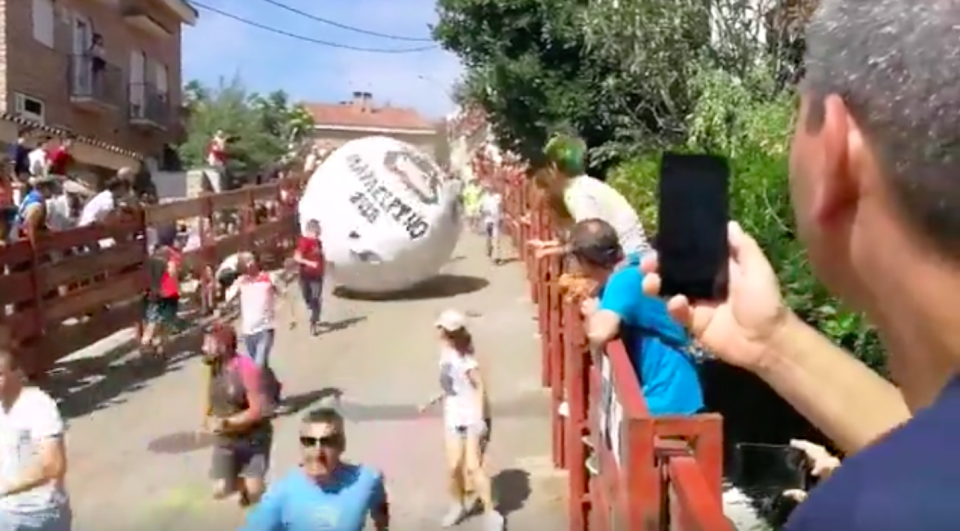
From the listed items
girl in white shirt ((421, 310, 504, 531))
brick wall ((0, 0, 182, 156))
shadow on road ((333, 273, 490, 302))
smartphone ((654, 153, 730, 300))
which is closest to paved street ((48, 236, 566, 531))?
girl in white shirt ((421, 310, 504, 531))

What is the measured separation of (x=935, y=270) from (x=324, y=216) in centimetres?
1826

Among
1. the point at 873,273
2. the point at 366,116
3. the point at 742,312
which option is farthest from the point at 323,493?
the point at 366,116

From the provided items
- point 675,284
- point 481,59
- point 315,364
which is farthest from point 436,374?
point 675,284

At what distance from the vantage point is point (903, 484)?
3.52 ft

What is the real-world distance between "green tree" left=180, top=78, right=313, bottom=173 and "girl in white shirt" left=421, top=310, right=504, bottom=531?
41.6 meters

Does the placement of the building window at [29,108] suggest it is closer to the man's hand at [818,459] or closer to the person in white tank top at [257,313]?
the person in white tank top at [257,313]

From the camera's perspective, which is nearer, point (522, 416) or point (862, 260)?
point (862, 260)

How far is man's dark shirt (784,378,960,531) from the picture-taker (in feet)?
3.49

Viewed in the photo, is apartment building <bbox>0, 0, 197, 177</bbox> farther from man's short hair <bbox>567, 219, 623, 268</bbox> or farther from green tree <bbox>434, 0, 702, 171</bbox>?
man's short hair <bbox>567, 219, 623, 268</bbox>

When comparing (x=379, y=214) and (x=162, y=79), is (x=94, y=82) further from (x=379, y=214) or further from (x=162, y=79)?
(x=379, y=214)

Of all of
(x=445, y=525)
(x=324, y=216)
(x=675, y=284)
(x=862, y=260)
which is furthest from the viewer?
(x=324, y=216)

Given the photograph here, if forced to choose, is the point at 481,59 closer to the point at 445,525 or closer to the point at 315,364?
the point at 315,364

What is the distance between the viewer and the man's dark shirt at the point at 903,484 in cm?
106

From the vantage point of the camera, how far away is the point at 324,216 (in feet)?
63.2
